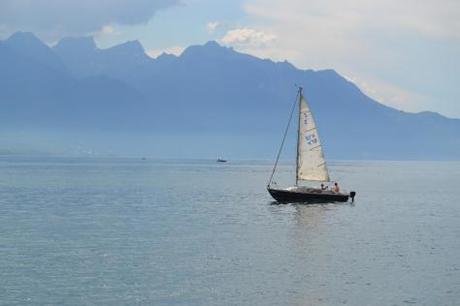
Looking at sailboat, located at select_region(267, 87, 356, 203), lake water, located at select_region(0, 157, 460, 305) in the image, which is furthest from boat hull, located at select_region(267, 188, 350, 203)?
lake water, located at select_region(0, 157, 460, 305)

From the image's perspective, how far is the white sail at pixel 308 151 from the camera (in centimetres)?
10219

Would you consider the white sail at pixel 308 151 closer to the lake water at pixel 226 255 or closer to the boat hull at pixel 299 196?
the boat hull at pixel 299 196

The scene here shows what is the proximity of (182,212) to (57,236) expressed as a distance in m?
31.6

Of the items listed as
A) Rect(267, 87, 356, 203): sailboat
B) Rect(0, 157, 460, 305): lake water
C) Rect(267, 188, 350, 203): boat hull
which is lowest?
Rect(0, 157, 460, 305): lake water

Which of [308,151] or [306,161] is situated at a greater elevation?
[308,151]

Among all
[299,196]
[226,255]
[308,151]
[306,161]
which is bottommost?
[226,255]

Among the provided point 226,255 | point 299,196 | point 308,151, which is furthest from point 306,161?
point 226,255

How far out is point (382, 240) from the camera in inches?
2876

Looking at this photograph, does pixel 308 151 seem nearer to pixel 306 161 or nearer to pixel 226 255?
pixel 306 161

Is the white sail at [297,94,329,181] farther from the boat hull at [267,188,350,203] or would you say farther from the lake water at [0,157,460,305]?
the lake water at [0,157,460,305]

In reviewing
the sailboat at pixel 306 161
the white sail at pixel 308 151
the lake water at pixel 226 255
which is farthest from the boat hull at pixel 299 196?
the white sail at pixel 308 151

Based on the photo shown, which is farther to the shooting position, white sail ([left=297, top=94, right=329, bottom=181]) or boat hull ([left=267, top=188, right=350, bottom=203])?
boat hull ([left=267, top=188, right=350, bottom=203])

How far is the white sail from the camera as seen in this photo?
4023 inches

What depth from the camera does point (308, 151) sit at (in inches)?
4060
